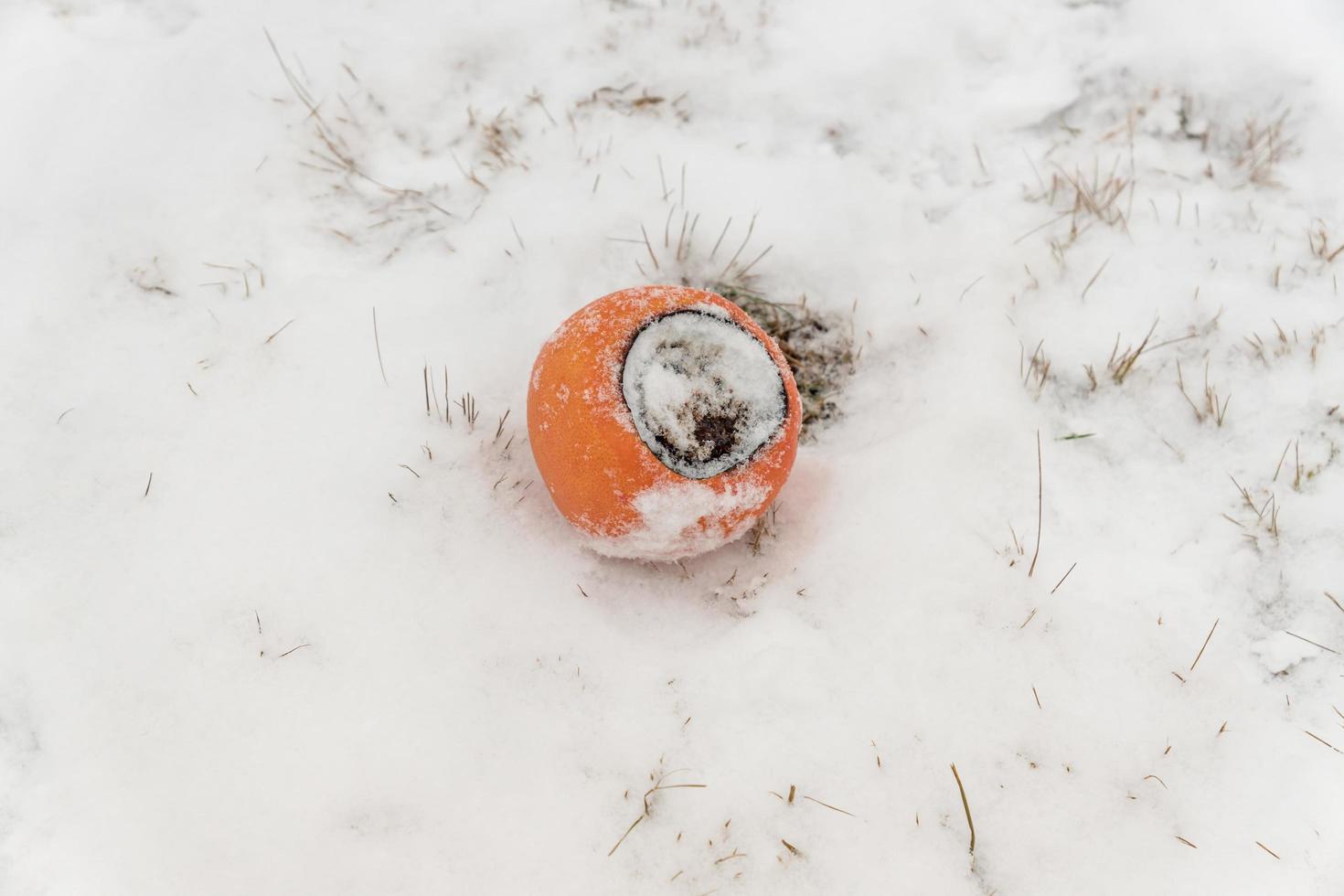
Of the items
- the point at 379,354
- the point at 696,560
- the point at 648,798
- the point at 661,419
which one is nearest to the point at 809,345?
the point at 696,560

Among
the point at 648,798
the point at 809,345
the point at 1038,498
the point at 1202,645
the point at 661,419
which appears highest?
the point at 661,419

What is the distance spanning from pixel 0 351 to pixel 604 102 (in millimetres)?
1576

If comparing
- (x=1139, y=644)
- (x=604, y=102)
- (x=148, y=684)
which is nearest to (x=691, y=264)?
(x=604, y=102)

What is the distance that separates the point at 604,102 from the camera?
2.44 metres

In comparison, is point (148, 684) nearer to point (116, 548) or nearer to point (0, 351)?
point (116, 548)

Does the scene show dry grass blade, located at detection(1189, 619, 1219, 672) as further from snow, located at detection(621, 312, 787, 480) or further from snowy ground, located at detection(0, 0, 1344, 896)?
snow, located at detection(621, 312, 787, 480)

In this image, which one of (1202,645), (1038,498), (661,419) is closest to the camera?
(661,419)

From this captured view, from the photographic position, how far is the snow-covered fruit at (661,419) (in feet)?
5.14

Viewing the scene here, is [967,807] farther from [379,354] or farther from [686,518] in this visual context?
[379,354]

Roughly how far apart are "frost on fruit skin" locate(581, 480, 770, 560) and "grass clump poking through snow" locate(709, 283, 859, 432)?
0.50 m

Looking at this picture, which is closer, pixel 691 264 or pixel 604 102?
pixel 691 264

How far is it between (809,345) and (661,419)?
76 centimetres

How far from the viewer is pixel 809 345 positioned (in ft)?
7.27

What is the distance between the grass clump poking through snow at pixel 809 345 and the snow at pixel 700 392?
486 millimetres
